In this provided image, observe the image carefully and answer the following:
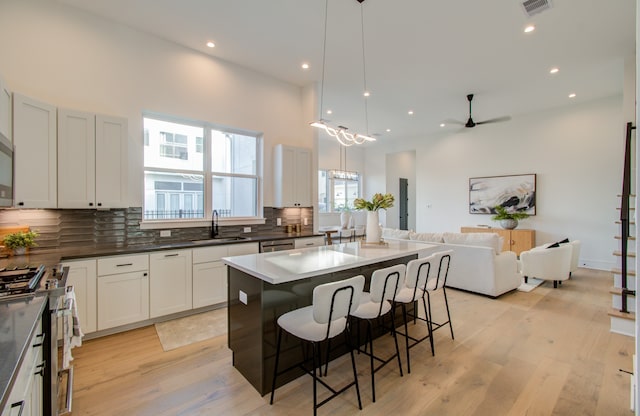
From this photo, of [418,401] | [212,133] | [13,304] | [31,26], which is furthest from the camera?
[212,133]

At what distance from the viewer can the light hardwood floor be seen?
201cm

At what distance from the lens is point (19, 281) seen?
1773 mm

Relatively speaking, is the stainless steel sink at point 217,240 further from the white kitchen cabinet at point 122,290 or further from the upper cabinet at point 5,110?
the upper cabinet at point 5,110

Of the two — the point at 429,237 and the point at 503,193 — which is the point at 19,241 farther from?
the point at 503,193

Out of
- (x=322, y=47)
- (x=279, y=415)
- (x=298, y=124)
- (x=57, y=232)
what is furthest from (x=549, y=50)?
(x=57, y=232)

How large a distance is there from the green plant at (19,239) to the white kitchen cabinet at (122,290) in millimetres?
625

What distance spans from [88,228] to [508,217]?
8192 mm

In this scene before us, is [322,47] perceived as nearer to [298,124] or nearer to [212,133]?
[298,124]

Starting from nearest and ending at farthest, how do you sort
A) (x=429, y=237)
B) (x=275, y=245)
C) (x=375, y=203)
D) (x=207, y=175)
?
1. (x=375, y=203)
2. (x=275, y=245)
3. (x=207, y=175)
4. (x=429, y=237)

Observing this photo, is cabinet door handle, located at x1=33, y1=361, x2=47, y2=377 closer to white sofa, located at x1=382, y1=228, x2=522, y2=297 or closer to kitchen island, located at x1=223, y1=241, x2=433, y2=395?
kitchen island, located at x1=223, y1=241, x2=433, y2=395

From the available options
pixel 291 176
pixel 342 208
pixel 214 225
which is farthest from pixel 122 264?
pixel 342 208


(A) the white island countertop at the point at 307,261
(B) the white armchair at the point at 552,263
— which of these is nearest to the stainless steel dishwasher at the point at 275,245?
(A) the white island countertop at the point at 307,261

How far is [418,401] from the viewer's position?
2.07m

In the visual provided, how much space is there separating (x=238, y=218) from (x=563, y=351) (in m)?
4.34
